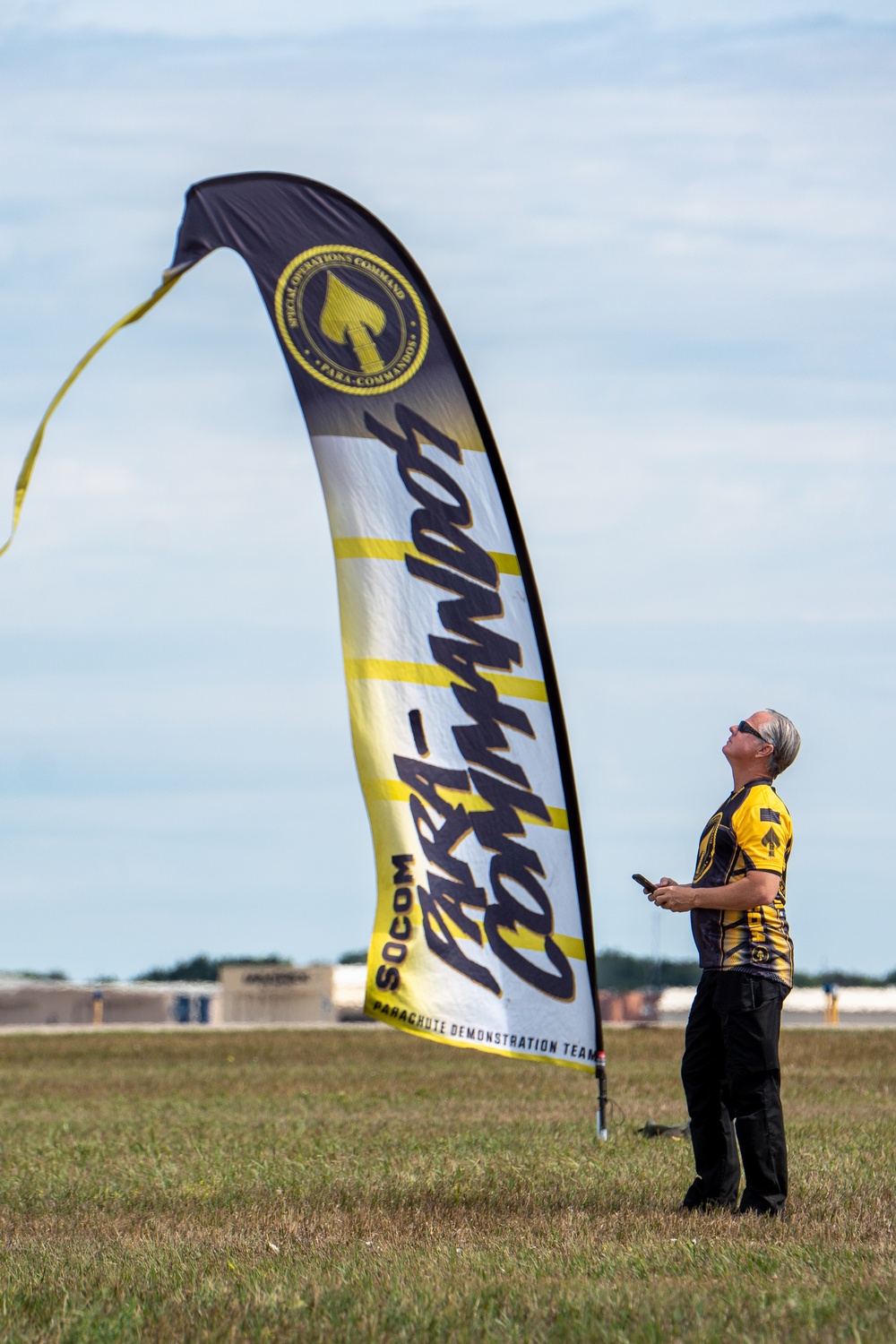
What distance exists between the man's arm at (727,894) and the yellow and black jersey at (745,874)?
5 cm

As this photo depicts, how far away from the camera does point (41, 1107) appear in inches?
651

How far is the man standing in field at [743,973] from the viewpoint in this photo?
7324 mm

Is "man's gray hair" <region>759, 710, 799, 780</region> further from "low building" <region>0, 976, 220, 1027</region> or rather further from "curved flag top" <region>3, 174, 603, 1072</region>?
"low building" <region>0, 976, 220, 1027</region>

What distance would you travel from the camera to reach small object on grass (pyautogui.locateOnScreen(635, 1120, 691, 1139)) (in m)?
11.6

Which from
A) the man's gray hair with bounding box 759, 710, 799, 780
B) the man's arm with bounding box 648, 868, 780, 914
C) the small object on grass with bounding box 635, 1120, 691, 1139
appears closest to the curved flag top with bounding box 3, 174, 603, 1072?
the small object on grass with bounding box 635, 1120, 691, 1139

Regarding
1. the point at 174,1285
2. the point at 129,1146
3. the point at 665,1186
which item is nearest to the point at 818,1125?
the point at 665,1186

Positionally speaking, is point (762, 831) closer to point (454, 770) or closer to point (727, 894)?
point (727, 894)

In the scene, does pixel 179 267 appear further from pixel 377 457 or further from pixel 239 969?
pixel 239 969

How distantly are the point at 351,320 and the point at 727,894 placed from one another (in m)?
5.61

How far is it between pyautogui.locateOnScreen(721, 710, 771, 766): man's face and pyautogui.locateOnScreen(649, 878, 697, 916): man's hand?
0.70 m

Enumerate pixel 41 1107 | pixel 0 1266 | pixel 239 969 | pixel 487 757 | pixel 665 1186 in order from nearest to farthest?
pixel 0 1266 → pixel 665 1186 → pixel 487 757 → pixel 41 1107 → pixel 239 969

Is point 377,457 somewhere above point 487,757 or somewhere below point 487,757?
above

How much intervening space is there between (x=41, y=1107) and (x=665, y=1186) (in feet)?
32.2

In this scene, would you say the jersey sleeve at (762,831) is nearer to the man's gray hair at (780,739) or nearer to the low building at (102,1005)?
the man's gray hair at (780,739)
